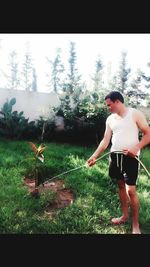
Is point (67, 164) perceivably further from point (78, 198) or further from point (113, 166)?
point (113, 166)

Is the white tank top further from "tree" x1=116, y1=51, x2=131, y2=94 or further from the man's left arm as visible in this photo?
"tree" x1=116, y1=51, x2=131, y2=94

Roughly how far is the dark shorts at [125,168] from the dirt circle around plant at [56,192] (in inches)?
48.9

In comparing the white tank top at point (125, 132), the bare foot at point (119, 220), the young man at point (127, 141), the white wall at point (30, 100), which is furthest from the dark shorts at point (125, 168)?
the white wall at point (30, 100)

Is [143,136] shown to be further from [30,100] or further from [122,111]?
[30,100]

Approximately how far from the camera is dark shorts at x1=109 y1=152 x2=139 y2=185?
4243 millimetres

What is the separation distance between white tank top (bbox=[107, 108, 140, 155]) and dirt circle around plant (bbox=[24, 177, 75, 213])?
1.49 m

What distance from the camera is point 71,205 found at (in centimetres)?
524

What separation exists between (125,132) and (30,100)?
8775 mm

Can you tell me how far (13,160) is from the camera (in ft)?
24.0

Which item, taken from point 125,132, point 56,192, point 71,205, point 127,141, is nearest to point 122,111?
point 125,132

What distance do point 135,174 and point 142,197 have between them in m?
1.77

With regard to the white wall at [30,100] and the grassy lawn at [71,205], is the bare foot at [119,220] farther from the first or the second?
the white wall at [30,100]

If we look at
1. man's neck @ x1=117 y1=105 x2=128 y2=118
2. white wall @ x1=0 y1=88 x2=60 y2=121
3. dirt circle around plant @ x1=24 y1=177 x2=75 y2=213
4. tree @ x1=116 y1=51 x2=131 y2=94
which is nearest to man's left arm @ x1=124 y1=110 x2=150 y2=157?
man's neck @ x1=117 y1=105 x2=128 y2=118

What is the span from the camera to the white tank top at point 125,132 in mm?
4270
